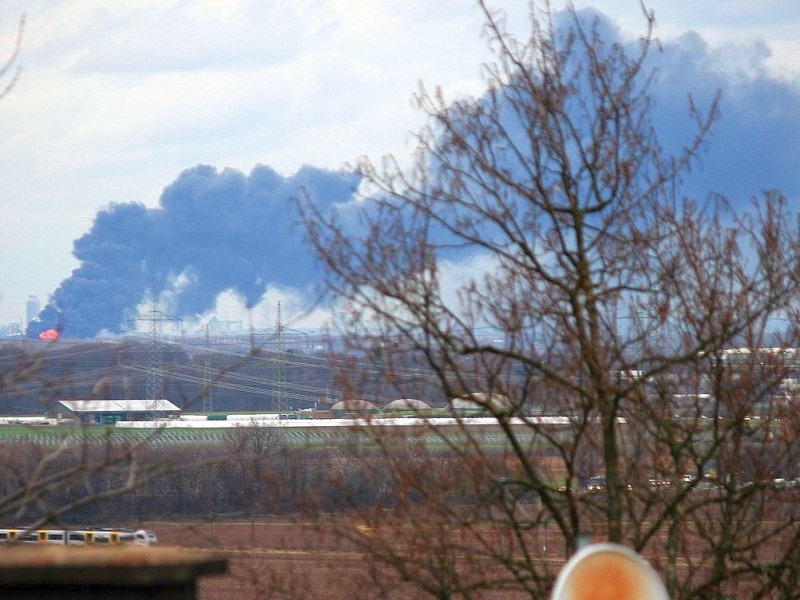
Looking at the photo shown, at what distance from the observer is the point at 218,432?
22344 mm

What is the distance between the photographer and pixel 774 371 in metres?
6.76

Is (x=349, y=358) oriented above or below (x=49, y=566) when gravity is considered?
above

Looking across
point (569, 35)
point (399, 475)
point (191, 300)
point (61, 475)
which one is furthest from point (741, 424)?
point (191, 300)

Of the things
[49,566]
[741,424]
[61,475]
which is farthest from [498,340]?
[49,566]

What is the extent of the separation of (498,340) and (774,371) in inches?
64.1

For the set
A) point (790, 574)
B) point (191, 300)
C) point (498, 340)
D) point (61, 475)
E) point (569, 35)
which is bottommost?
point (790, 574)

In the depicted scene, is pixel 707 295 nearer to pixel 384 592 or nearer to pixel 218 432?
pixel 384 592

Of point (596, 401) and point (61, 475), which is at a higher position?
point (596, 401)

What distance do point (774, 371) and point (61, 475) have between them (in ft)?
14.5

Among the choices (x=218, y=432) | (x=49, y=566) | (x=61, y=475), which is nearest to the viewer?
(x=49, y=566)

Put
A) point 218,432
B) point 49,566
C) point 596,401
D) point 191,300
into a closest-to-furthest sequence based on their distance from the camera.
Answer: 1. point 49,566
2. point 596,401
3. point 218,432
4. point 191,300

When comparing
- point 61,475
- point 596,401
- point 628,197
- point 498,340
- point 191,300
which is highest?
point 191,300

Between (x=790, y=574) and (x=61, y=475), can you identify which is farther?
(x=790, y=574)

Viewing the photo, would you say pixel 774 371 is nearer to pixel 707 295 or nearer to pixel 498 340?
pixel 707 295
